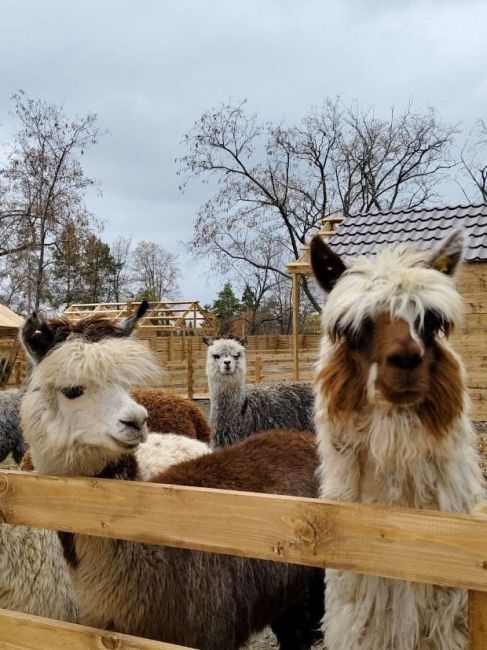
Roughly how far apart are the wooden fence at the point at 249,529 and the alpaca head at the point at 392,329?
477mm

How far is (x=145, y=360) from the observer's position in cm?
310

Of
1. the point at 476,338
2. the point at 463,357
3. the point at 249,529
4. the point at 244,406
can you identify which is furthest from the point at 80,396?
the point at 476,338

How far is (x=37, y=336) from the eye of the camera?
3006 mm

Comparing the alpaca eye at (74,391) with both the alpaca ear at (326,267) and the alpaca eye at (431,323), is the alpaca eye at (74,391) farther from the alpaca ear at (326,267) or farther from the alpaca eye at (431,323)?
the alpaca eye at (431,323)

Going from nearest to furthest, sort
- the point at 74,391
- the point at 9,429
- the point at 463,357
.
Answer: the point at 74,391 → the point at 9,429 → the point at 463,357

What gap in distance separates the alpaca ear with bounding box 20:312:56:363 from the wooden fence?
766 millimetres

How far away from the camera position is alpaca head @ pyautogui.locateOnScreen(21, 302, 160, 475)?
282 cm

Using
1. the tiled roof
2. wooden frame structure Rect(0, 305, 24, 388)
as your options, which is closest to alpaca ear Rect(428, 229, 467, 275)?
wooden frame structure Rect(0, 305, 24, 388)

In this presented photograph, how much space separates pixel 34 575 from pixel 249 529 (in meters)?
2.09

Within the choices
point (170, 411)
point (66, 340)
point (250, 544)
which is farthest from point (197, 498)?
point (170, 411)

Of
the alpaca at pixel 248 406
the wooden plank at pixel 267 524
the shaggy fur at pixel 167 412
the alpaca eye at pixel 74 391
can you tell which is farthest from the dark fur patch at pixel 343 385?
the alpaca at pixel 248 406

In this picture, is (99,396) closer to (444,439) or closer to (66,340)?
(66,340)

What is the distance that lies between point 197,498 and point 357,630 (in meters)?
0.86

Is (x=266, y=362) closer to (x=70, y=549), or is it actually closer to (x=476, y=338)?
(x=476, y=338)
